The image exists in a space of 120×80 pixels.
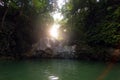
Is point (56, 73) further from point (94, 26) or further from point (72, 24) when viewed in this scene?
point (72, 24)

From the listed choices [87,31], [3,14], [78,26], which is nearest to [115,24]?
[87,31]

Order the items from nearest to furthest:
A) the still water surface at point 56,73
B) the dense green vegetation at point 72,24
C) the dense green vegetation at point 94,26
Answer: the still water surface at point 56,73 → the dense green vegetation at point 94,26 → the dense green vegetation at point 72,24

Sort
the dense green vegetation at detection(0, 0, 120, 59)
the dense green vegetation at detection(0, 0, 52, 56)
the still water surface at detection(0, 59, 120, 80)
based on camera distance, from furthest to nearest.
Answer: the dense green vegetation at detection(0, 0, 52, 56) < the dense green vegetation at detection(0, 0, 120, 59) < the still water surface at detection(0, 59, 120, 80)

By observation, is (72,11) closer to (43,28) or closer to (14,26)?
(43,28)

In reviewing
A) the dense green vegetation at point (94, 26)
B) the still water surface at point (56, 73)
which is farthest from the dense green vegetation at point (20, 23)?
the still water surface at point (56, 73)

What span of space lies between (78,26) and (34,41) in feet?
19.1

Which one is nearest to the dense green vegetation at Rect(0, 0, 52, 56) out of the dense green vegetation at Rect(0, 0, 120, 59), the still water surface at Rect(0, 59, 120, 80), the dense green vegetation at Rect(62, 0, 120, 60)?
the dense green vegetation at Rect(0, 0, 120, 59)

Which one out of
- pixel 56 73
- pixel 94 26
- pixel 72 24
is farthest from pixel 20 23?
pixel 56 73

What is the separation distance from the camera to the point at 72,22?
2714 centimetres

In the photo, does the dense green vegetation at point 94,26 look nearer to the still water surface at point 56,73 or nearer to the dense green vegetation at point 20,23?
the dense green vegetation at point 20,23

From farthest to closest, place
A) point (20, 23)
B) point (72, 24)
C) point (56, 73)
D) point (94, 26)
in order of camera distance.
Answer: point (72, 24) → point (20, 23) → point (94, 26) → point (56, 73)

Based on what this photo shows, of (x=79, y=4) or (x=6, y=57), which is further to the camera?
(x=79, y=4)

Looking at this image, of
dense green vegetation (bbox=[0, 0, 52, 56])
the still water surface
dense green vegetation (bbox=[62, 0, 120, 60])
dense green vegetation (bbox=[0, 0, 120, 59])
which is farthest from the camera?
dense green vegetation (bbox=[0, 0, 52, 56])

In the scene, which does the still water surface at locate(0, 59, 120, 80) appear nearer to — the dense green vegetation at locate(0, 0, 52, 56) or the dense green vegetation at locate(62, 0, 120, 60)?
the dense green vegetation at locate(62, 0, 120, 60)
